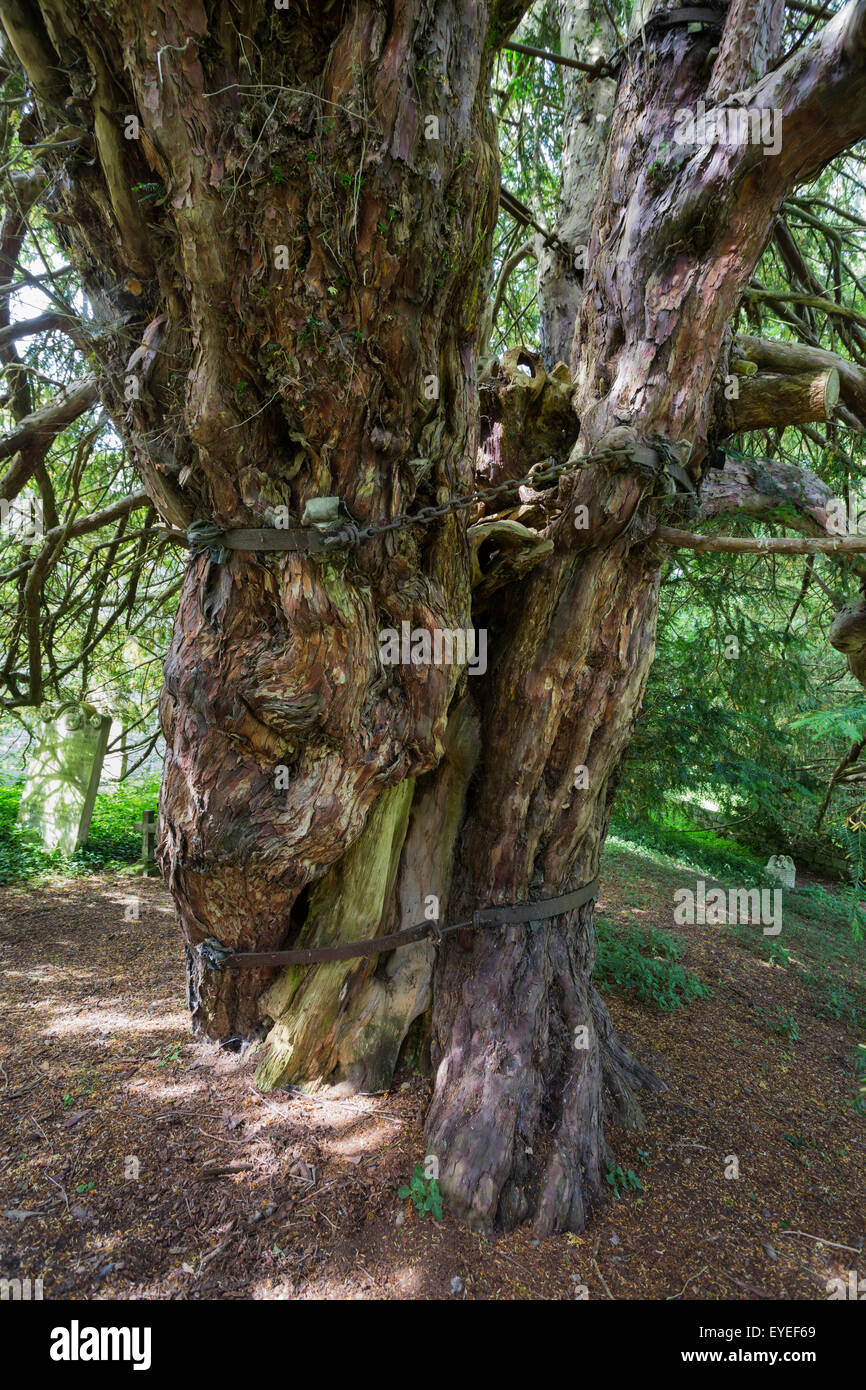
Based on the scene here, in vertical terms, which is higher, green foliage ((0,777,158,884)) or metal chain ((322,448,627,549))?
metal chain ((322,448,627,549))

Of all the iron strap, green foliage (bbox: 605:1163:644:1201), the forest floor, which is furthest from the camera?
the iron strap

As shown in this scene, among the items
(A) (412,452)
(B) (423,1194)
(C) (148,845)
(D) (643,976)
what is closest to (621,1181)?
(B) (423,1194)

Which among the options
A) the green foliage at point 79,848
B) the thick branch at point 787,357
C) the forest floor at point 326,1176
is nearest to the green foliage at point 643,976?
the forest floor at point 326,1176

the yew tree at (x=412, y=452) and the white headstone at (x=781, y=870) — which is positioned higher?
the yew tree at (x=412, y=452)

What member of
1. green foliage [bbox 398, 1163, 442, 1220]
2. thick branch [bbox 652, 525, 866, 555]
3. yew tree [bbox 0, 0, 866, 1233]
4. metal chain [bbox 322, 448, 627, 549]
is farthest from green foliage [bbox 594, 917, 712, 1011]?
metal chain [bbox 322, 448, 627, 549]

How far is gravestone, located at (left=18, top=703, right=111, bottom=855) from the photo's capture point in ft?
22.1

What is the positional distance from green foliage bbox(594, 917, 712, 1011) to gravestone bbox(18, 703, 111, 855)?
5.00 meters

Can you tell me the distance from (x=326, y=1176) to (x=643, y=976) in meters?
2.72

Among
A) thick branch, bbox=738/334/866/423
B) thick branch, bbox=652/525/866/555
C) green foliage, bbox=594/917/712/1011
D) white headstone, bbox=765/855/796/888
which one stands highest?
thick branch, bbox=738/334/866/423

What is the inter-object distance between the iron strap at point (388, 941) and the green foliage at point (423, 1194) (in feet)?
2.68

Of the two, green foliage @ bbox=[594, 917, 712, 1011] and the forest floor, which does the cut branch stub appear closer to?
the forest floor

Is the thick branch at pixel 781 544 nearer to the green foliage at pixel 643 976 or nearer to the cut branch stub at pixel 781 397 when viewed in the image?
the cut branch stub at pixel 781 397

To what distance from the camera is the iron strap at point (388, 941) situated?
2.85 m

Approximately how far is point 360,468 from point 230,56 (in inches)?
43.7
